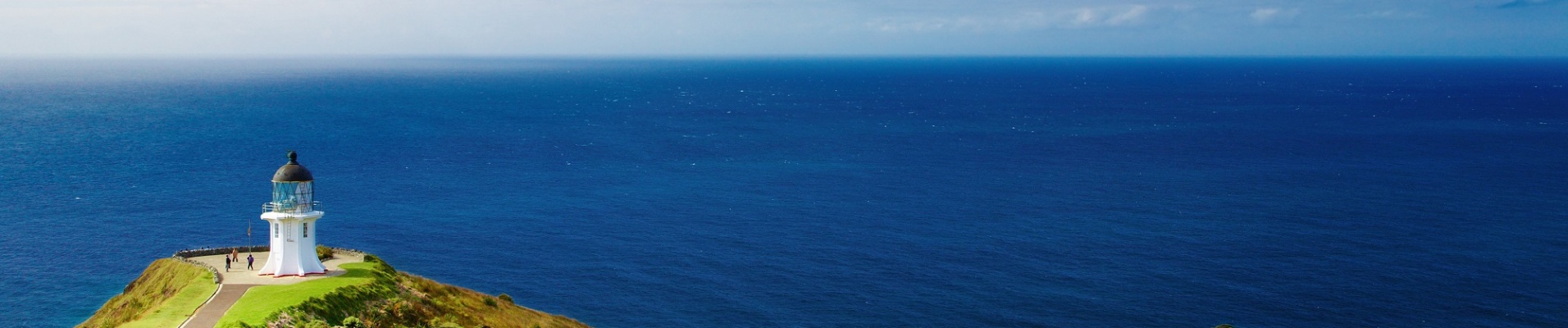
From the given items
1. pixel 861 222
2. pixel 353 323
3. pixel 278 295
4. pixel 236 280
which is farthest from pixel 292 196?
pixel 861 222

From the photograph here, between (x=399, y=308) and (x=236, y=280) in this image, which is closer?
(x=399, y=308)

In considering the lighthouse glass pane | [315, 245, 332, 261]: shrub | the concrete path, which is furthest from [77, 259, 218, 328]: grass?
[315, 245, 332, 261]: shrub

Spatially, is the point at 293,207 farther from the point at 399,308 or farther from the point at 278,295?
the point at 399,308

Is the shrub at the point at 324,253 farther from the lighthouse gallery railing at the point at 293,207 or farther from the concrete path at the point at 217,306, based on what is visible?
the concrete path at the point at 217,306

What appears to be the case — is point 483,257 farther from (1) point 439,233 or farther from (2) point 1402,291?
(2) point 1402,291

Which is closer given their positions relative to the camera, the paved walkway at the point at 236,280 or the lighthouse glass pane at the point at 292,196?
the paved walkway at the point at 236,280

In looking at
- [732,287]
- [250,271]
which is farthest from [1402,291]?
[250,271]

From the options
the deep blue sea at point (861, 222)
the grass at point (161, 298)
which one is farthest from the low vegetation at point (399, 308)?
the deep blue sea at point (861, 222)
